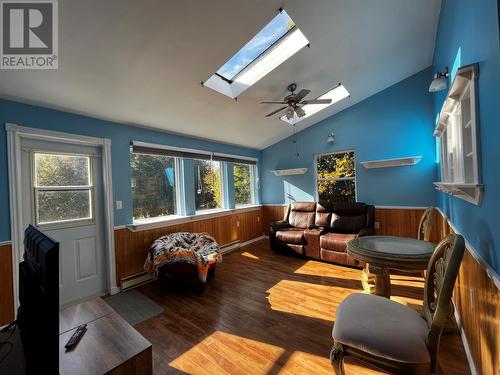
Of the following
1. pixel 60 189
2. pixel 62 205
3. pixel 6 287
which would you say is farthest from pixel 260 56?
pixel 6 287

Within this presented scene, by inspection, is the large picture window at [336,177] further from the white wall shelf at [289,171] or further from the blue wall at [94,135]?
the blue wall at [94,135]

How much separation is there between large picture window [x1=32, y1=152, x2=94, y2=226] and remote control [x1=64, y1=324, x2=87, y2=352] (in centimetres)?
212

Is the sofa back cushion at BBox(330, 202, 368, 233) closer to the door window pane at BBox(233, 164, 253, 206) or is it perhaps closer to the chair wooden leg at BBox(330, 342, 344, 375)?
the door window pane at BBox(233, 164, 253, 206)

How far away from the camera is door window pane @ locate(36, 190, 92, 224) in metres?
2.55

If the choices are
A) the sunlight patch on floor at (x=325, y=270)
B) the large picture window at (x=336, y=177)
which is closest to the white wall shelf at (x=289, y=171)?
the large picture window at (x=336, y=177)

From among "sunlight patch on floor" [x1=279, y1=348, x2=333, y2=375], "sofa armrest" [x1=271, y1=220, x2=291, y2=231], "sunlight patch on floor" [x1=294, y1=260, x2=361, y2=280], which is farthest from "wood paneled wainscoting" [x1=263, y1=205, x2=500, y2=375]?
"sofa armrest" [x1=271, y1=220, x2=291, y2=231]

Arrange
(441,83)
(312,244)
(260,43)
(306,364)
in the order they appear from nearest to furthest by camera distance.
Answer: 1. (306,364)
2. (441,83)
3. (260,43)
4. (312,244)

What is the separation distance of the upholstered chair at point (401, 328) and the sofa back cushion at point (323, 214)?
2985mm

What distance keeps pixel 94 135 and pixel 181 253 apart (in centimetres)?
192

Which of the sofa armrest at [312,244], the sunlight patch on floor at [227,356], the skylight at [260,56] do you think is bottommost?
the sunlight patch on floor at [227,356]

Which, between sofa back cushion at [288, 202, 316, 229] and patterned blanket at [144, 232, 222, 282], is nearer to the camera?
patterned blanket at [144, 232, 222, 282]

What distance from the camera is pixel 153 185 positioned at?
362 cm

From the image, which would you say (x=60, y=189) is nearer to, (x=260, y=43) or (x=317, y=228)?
(x=260, y=43)

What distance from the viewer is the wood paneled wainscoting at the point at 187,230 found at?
306 cm
